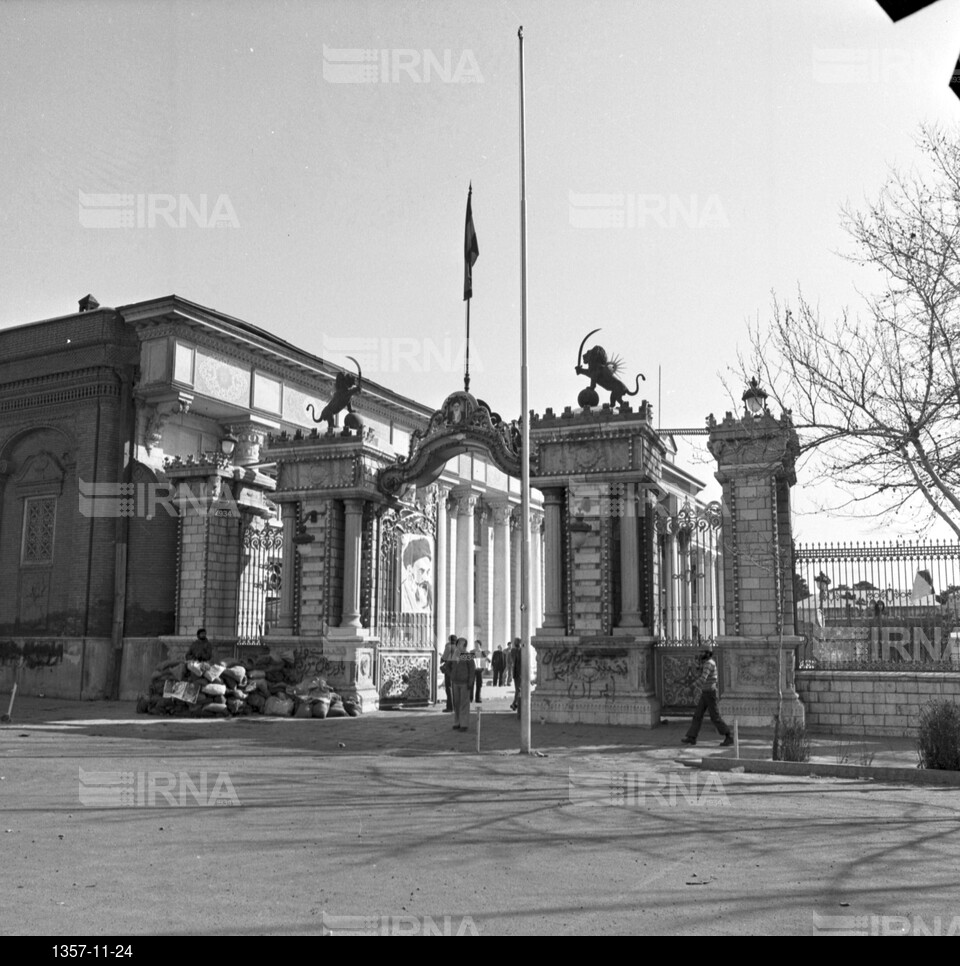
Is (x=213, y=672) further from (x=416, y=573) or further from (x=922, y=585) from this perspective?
(x=922, y=585)

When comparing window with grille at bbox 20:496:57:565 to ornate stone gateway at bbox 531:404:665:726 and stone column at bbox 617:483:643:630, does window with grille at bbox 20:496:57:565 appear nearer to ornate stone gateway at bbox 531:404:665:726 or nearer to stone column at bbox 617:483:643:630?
ornate stone gateway at bbox 531:404:665:726

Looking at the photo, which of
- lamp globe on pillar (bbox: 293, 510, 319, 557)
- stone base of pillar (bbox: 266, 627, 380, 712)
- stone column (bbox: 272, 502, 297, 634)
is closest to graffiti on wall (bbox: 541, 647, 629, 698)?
stone base of pillar (bbox: 266, 627, 380, 712)

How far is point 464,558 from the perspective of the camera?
37219 millimetres

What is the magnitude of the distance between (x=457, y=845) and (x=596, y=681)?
38.9ft

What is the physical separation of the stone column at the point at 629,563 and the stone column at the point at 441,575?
1289 centimetres

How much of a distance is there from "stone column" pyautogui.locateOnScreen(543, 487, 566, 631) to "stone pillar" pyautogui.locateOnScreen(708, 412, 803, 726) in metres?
3.43

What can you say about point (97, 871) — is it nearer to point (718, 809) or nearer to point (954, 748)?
point (718, 809)

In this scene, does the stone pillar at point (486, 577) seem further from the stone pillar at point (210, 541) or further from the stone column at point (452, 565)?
the stone pillar at point (210, 541)

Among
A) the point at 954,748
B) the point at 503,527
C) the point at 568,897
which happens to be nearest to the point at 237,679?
the point at 954,748

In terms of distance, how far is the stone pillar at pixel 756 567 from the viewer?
60.9 feet

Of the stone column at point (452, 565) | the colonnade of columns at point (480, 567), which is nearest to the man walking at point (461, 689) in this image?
the colonnade of columns at point (480, 567)

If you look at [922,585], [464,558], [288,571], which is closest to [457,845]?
[922,585]

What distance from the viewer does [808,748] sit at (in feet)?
46.3

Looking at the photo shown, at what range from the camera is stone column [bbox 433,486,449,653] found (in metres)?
33.2
